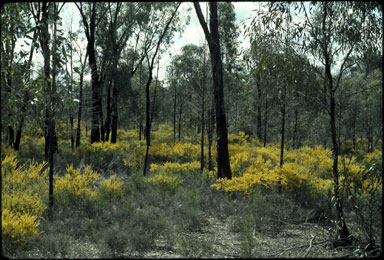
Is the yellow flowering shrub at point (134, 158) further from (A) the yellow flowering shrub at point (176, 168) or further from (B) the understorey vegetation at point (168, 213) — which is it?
(B) the understorey vegetation at point (168, 213)

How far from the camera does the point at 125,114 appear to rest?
22.2m

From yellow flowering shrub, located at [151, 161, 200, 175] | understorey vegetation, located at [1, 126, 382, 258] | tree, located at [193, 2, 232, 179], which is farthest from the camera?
yellow flowering shrub, located at [151, 161, 200, 175]

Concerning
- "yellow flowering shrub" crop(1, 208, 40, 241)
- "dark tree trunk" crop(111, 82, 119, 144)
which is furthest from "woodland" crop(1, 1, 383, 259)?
"dark tree trunk" crop(111, 82, 119, 144)

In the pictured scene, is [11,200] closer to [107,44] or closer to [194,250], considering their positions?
[194,250]

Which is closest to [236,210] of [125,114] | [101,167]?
[101,167]

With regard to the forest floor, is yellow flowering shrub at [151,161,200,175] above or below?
above

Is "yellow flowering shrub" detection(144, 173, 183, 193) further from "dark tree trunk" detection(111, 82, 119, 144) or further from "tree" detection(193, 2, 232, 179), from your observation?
"dark tree trunk" detection(111, 82, 119, 144)

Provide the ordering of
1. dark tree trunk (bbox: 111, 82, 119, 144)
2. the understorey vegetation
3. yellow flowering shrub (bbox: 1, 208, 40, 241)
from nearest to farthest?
1. yellow flowering shrub (bbox: 1, 208, 40, 241)
2. the understorey vegetation
3. dark tree trunk (bbox: 111, 82, 119, 144)

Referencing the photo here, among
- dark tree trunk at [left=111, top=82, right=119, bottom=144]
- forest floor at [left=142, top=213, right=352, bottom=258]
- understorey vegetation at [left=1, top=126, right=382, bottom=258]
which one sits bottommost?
forest floor at [left=142, top=213, right=352, bottom=258]

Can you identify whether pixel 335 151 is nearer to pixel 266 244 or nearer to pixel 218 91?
pixel 266 244

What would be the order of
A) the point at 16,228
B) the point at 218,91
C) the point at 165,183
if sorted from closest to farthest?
1. the point at 16,228
2. the point at 165,183
3. the point at 218,91

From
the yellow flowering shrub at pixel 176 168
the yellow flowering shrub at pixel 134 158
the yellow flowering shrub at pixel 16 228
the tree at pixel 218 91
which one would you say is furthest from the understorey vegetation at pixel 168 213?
the yellow flowering shrub at pixel 134 158

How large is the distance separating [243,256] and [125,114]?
740 inches

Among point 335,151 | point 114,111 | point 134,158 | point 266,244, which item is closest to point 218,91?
point 335,151
